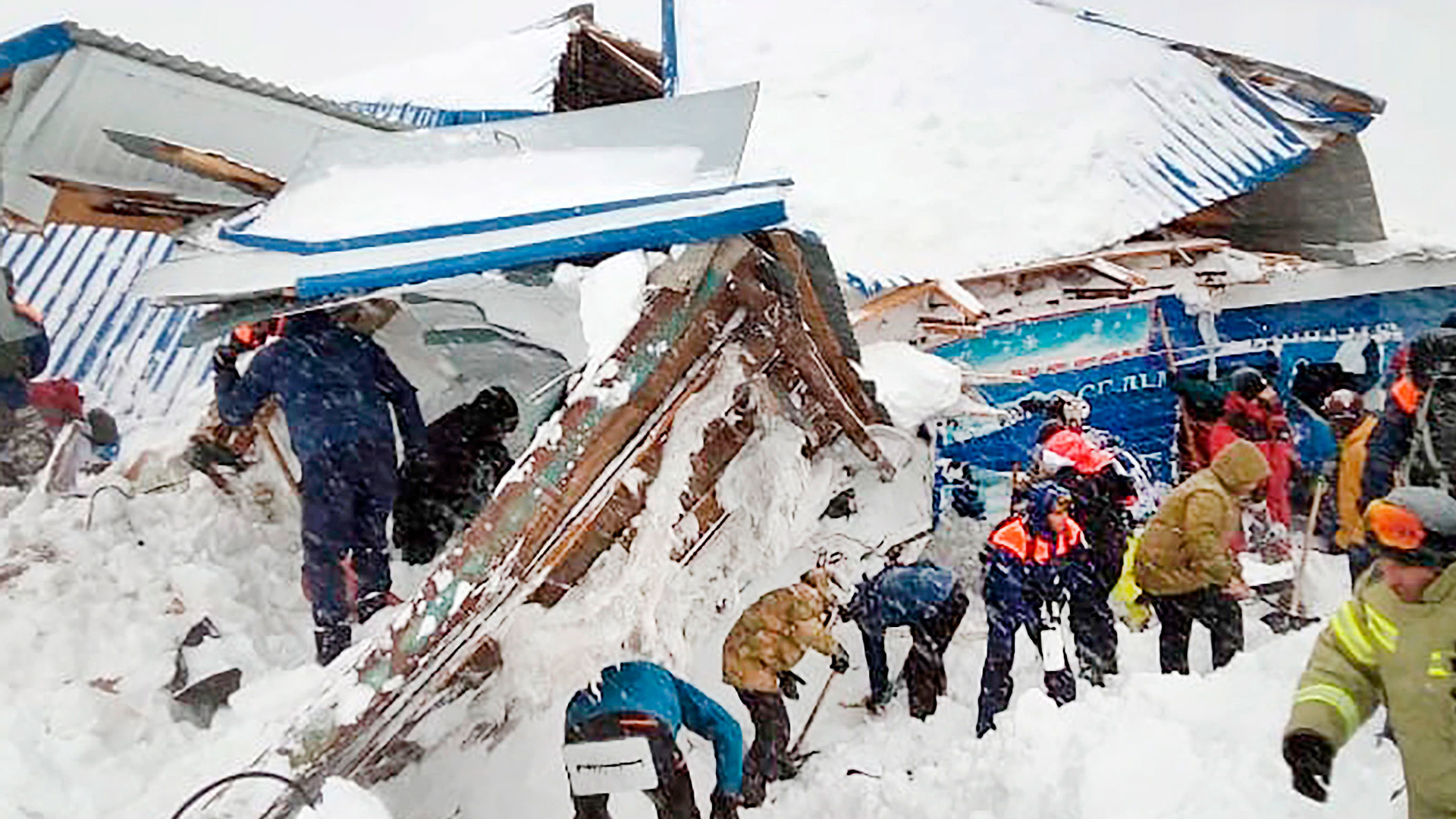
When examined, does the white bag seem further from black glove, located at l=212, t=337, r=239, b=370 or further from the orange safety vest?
black glove, located at l=212, t=337, r=239, b=370

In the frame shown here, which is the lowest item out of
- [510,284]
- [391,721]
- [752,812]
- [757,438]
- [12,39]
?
[752,812]

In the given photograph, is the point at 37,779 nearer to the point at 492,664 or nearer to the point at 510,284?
the point at 492,664

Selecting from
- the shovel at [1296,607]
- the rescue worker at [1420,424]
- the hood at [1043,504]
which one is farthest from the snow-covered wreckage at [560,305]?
the shovel at [1296,607]

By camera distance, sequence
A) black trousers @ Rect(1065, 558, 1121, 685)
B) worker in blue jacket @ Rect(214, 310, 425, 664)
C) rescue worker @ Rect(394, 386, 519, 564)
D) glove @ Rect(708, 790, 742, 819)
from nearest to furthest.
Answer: glove @ Rect(708, 790, 742, 819) → worker in blue jacket @ Rect(214, 310, 425, 664) → rescue worker @ Rect(394, 386, 519, 564) → black trousers @ Rect(1065, 558, 1121, 685)

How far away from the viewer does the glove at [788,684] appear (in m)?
7.01

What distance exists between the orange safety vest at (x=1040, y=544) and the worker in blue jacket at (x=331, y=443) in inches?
114

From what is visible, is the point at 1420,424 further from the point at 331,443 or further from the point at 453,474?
the point at 331,443

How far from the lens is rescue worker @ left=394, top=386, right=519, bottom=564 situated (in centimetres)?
661

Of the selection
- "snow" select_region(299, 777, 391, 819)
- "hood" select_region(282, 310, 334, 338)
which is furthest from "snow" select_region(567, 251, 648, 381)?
"hood" select_region(282, 310, 334, 338)

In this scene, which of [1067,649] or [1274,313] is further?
[1274,313]

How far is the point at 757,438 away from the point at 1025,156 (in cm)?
708

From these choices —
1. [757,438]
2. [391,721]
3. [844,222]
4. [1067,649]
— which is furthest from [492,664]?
[844,222]

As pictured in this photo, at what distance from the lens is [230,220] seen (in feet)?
18.7

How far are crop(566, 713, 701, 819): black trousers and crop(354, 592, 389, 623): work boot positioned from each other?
1.30 meters
